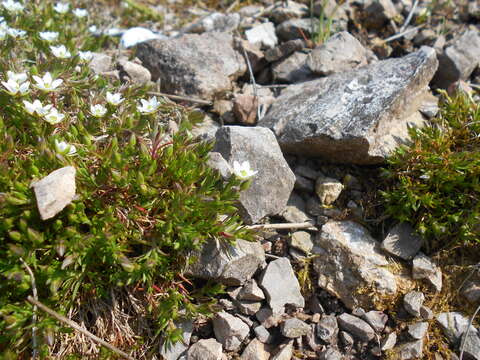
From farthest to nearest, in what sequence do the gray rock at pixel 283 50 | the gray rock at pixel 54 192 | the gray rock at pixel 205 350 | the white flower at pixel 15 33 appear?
1. the gray rock at pixel 283 50
2. the white flower at pixel 15 33
3. the gray rock at pixel 205 350
4. the gray rock at pixel 54 192

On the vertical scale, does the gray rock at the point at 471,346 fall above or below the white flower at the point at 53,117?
below

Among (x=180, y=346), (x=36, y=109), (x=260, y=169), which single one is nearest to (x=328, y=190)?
(x=260, y=169)

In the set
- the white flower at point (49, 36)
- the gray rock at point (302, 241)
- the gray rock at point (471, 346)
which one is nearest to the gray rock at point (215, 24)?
the white flower at point (49, 36)

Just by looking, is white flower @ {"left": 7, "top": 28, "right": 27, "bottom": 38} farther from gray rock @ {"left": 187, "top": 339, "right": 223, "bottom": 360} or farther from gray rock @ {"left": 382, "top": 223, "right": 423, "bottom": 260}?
gray rock @ {"left": 382, "top": 223, "right": 423, "bottom": 260}

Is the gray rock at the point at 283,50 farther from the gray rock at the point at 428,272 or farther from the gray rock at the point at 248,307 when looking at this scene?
the gray rock at the point at 248,307

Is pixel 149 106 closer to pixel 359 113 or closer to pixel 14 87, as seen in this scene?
pixel 14 87

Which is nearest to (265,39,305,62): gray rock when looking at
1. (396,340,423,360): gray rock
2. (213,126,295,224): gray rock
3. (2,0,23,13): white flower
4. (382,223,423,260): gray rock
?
(213,126,295,224): gray rock

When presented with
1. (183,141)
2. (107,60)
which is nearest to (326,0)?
(107,60)
